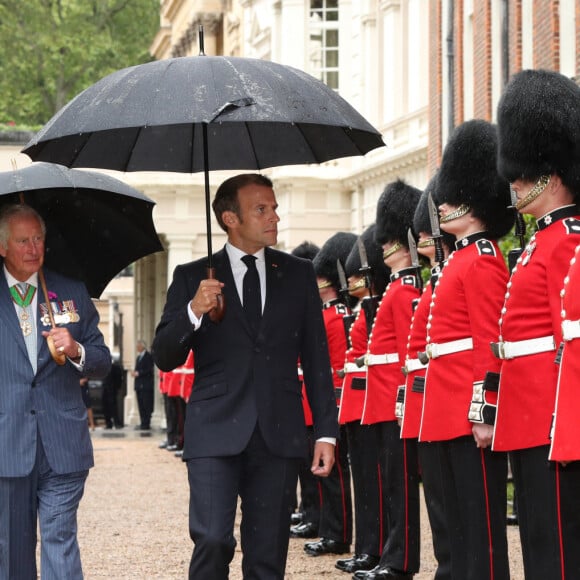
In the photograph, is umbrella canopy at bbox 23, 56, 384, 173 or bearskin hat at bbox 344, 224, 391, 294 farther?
bearskin hat at bbox 344, 224, 391, 294

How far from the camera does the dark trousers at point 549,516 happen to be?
5689 mm

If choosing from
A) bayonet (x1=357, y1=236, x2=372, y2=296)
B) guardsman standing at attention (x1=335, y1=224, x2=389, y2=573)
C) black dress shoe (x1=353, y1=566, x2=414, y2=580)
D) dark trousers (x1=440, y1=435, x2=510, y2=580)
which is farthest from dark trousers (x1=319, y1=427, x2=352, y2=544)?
dark trousers (x1=440, y1=435, x2=510, y2=580)

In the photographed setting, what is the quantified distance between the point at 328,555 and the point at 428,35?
14180 mm

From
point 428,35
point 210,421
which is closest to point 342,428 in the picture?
point 210,421

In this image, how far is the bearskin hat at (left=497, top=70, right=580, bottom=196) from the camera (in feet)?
20.1

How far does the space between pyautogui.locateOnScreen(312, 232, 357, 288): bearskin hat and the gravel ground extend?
6.16 feet

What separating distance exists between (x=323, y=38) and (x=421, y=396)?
72.7 feet

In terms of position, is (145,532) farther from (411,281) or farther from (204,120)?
(204,120)

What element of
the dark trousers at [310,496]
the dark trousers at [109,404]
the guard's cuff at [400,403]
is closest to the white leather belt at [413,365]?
the guard's cuff at [400,403]

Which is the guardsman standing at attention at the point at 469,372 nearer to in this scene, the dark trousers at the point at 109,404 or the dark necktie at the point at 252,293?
the dark necktie at the point at 252,293

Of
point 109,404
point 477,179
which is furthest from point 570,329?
point 109,404

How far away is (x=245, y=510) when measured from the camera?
648cm

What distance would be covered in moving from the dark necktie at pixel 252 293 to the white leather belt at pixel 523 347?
0.95 m

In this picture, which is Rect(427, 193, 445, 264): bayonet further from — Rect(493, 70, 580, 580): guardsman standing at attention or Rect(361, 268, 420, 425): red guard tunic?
Rect(493, 70, 580, 580): guardsman standing at attention
